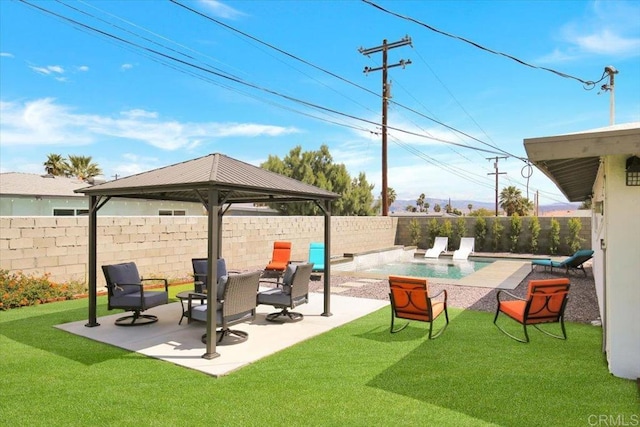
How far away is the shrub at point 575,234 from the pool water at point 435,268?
4714mm

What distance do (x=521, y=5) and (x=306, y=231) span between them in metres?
11.4

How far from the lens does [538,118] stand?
19.0 meters

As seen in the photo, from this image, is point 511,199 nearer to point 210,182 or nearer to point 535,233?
point 535,233

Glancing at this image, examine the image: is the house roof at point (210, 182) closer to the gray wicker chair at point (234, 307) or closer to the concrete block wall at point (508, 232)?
the gray wicker chair at point (234, 307)

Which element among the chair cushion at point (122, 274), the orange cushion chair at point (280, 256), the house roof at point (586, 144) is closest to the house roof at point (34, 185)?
the orange cushion chair at point (280, 256)

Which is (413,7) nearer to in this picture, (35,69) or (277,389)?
(277,389)

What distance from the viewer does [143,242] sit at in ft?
37.0

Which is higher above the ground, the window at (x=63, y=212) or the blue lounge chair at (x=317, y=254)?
the window at (x=63, y=212)

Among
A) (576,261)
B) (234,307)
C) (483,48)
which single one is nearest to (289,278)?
(234,307)

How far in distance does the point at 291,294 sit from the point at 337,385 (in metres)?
2.79

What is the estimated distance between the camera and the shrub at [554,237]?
68.6 feet

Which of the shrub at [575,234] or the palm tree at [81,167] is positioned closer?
the shrub at [575,234]

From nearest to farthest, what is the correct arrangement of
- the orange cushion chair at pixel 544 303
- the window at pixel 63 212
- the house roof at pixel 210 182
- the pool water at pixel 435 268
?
the house roof at pixel 210 182 → the orange cushion chair at pixel 544 303 → the pool water at pixel 435 268 → the window at pixel 63 212

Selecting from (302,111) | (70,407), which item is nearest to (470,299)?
(70,407)
